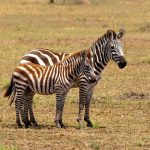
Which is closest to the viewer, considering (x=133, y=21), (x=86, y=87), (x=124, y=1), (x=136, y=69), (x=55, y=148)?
(x=55, y=148)

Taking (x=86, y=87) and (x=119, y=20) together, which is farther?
(x=119, y=20)

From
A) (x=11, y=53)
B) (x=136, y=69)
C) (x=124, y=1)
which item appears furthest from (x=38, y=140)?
(x=124, y=1)

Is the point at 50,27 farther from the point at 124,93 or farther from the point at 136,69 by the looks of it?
the point at 124,93

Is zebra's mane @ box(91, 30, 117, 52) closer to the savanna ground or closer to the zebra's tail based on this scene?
the savanna ground

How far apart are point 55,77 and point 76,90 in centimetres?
492

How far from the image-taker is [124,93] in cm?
1622

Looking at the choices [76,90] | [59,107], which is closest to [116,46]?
[59,107]

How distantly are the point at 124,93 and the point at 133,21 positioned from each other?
A: 23.5 metres

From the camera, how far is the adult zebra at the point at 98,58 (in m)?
12.1

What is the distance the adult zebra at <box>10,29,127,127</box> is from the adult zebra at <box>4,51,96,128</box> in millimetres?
195

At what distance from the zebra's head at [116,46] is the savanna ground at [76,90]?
118cm

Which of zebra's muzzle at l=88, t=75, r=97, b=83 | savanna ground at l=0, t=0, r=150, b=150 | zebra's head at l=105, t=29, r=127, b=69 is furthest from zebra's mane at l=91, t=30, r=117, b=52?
savanna ground at l=0, t=0, r=150, b=150

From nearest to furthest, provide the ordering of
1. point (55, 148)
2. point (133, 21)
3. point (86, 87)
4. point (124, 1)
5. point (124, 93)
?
1. point (55, 148)
2. point (86, 87)
3. point (124, 93)
4. point (133, 21)
5. point (124, 1)

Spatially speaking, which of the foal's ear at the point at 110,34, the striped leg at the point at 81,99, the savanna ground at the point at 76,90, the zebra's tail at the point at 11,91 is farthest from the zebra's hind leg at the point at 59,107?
the foal's ear at the point at 110,34
